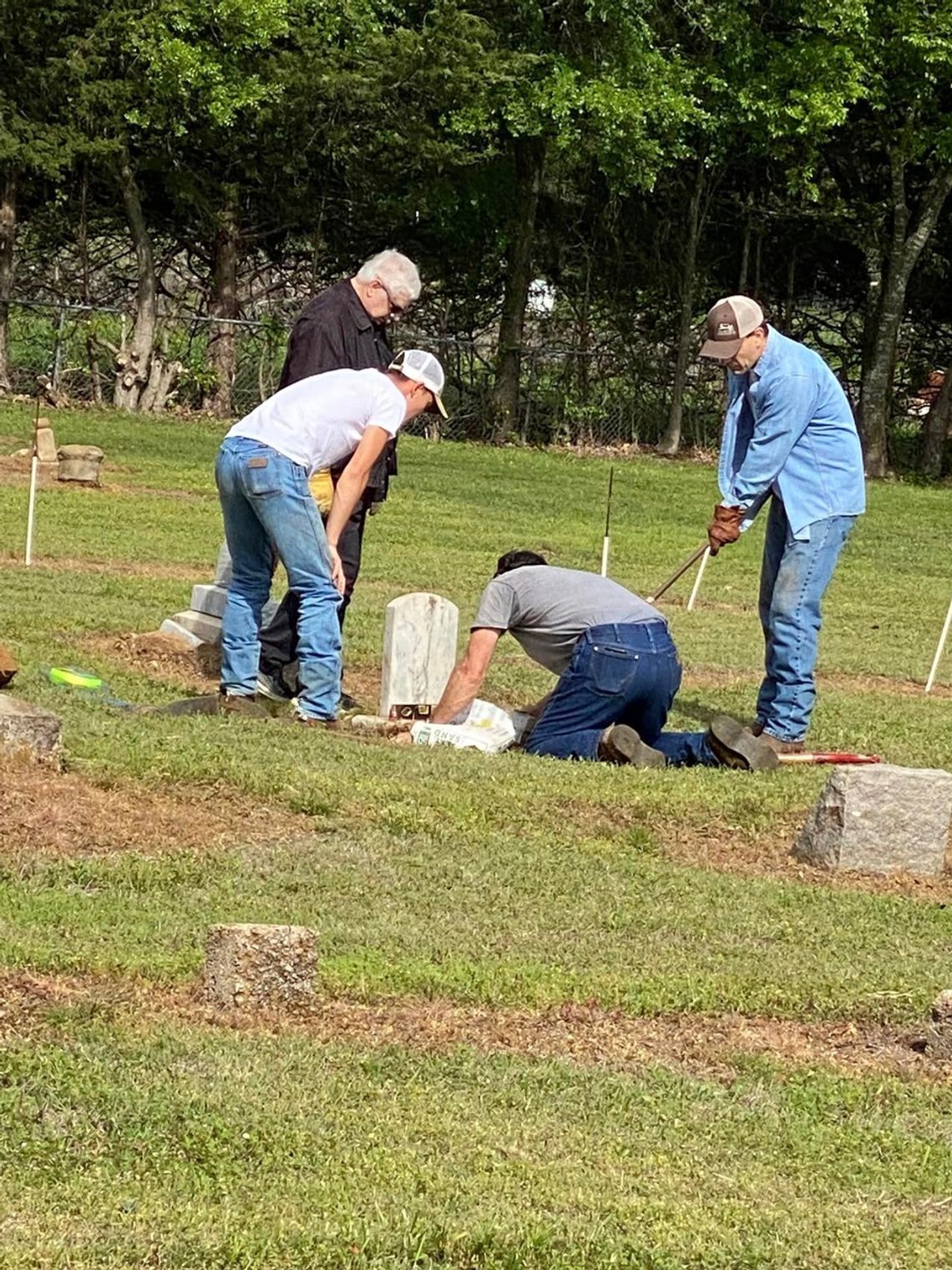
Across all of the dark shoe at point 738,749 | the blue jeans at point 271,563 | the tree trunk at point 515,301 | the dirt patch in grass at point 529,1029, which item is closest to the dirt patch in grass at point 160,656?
the blue jeans at point 271,563

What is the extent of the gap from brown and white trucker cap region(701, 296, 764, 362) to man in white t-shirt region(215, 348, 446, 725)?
4.03 ft

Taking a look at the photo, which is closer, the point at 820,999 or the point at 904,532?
the point at 820,999

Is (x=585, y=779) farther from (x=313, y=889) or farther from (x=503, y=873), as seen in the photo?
(x=313, y=889)

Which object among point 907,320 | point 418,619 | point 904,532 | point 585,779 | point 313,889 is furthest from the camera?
point 907,320

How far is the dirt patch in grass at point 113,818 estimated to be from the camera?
6473 mm

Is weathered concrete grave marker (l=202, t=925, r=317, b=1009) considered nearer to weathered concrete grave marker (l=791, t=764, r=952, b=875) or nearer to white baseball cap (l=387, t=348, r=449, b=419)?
weathered concrete grave marker (l=791, t=764, r=952, b=875)

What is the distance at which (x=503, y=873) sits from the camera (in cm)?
666

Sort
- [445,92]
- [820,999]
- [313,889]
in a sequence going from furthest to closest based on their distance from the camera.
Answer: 1. [445,92]
2. [313,889]
3. [820,999]

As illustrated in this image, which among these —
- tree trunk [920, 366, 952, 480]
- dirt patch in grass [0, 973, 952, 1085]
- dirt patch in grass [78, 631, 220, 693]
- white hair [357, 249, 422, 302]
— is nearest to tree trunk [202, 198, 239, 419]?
tree trunk [920, 366, 952, 480]

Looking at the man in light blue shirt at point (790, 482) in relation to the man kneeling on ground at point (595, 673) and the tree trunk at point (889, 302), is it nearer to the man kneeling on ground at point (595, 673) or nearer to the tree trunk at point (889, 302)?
the man kneeling on ground at point (595, 673)

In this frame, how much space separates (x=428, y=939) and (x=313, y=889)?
0.59 meters

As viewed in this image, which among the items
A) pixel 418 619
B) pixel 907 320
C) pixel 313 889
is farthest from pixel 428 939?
pixel 907 320

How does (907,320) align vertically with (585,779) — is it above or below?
above

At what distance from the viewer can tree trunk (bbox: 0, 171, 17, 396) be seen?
31500 millimetres
